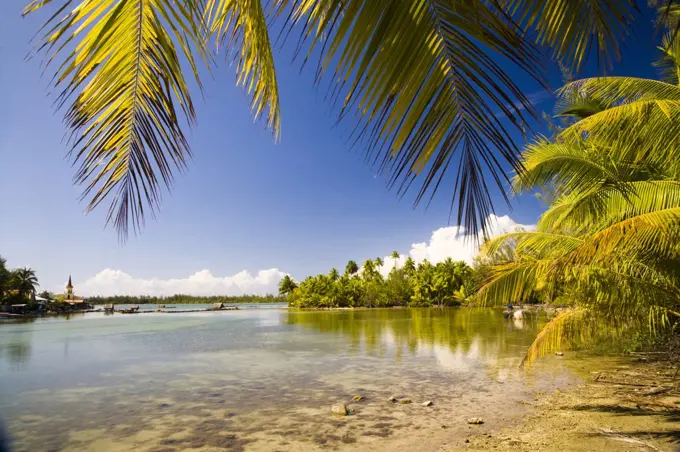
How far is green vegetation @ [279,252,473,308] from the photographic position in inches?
2432

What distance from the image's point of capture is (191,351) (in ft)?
48.1

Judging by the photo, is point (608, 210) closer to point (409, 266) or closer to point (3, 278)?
point (3, 278)

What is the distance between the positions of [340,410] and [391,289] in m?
61.2

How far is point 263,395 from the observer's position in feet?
25.6

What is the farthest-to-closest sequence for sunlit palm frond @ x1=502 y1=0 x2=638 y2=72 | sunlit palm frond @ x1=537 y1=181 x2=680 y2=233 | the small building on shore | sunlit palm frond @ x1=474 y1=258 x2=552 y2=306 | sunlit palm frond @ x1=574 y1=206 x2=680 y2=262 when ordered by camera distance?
1. the small building on shore
2. sunlit palm frond @ x1=474 y1=258 x2=552 y2=306
3. sunlit palm frond @ x1=537 y1=181 x2=680 y2=233
4. sunlit palm frond @ x1=574 y1=206 x2=680 y2=262
5. sunlit palm frond @ x1=502 y1=0 x2=638 y2=72

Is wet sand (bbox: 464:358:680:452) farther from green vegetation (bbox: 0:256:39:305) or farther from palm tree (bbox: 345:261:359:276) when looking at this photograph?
palm tree (bbox: 345:261:359:276)

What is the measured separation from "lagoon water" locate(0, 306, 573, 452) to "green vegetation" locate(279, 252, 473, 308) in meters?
48.5

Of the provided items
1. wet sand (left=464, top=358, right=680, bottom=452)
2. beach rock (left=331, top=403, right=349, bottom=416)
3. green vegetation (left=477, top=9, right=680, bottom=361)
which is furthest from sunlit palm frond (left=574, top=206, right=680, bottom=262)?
beach rock (left=331, top=403, right=349, bottom=416)

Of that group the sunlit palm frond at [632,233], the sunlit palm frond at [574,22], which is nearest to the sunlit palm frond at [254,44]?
the sunlit palm frond at [574,22]

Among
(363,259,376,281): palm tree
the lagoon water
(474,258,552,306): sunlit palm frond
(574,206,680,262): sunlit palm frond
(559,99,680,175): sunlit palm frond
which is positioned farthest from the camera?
(363,259,376,281): palm tree

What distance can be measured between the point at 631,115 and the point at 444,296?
59.0m

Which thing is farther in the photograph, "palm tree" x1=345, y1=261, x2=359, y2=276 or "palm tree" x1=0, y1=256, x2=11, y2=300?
"palm tree" x1=345, y1=261, x2=359, y2=276

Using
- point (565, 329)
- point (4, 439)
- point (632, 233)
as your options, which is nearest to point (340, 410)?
point (565, 329)

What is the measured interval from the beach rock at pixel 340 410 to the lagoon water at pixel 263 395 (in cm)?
14
